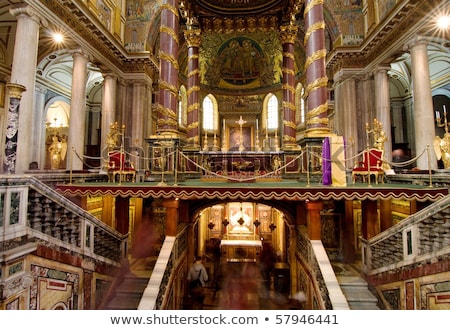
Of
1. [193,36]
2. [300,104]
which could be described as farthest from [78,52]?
[300,104]

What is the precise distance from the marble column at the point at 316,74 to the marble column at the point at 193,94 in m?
6.42

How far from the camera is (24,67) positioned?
25.1ft

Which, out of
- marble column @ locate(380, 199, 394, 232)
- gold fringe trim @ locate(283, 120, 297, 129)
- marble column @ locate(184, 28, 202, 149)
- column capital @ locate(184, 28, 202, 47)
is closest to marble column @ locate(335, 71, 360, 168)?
gold fringe trim @ locate(283, 120, 297, 129)

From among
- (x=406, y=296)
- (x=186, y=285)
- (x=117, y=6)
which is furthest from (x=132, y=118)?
(x=406, y=296)

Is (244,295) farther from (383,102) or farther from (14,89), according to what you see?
(383,102)

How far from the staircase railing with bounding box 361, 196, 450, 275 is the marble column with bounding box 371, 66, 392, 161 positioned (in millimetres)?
7782

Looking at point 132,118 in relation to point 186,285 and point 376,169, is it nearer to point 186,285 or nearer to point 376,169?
point 186,285

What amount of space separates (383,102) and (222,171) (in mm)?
8272

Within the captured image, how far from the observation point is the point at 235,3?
44.0 ft

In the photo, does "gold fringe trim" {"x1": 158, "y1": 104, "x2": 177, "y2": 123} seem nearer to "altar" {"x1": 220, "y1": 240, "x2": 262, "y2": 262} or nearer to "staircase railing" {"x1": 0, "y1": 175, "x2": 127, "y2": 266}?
"staircase railing" {"x1": 0, "y1": 175, "x2": 127, "y2": 266}

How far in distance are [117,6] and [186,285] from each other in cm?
1388

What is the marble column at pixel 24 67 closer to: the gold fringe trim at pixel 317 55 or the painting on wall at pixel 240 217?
the gold fringe trim at pixel 317 55

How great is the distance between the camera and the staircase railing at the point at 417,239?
3.76m

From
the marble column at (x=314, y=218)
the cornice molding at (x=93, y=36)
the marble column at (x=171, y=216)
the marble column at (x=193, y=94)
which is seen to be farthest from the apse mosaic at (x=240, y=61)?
the marble column at (x=171, y=216)
